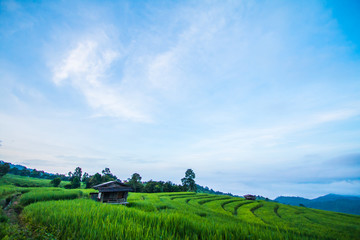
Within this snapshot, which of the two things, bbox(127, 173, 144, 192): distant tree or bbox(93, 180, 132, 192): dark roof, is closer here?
bbox(93, 180, 132, 192): dark roof

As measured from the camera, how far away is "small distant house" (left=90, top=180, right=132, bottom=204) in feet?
67.1

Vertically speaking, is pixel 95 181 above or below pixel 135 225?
below

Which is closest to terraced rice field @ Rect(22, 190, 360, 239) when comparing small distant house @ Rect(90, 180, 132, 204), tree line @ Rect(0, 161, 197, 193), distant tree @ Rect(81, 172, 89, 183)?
small distant house @ Rect(90, 180, 132, 204)

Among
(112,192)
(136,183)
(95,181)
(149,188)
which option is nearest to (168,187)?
(149,188)

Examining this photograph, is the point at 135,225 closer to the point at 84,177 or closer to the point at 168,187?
the point at 168,187

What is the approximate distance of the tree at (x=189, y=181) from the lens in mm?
72125

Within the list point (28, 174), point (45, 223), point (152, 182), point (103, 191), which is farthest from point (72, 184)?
point (45, 223)

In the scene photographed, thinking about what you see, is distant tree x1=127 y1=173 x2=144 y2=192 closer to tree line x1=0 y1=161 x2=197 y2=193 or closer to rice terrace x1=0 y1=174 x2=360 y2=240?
tree line x1=0 y1=161 x2=197 y2=193

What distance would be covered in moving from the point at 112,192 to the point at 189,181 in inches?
2231

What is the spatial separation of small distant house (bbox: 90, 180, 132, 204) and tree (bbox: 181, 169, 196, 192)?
54992mm

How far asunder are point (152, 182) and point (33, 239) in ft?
217

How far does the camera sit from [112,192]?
21.8 metres

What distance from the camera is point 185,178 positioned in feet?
241

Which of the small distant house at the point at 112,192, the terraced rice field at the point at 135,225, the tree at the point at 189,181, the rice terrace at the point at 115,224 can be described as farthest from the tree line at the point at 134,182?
the terraced rice field at the point at 135,225
